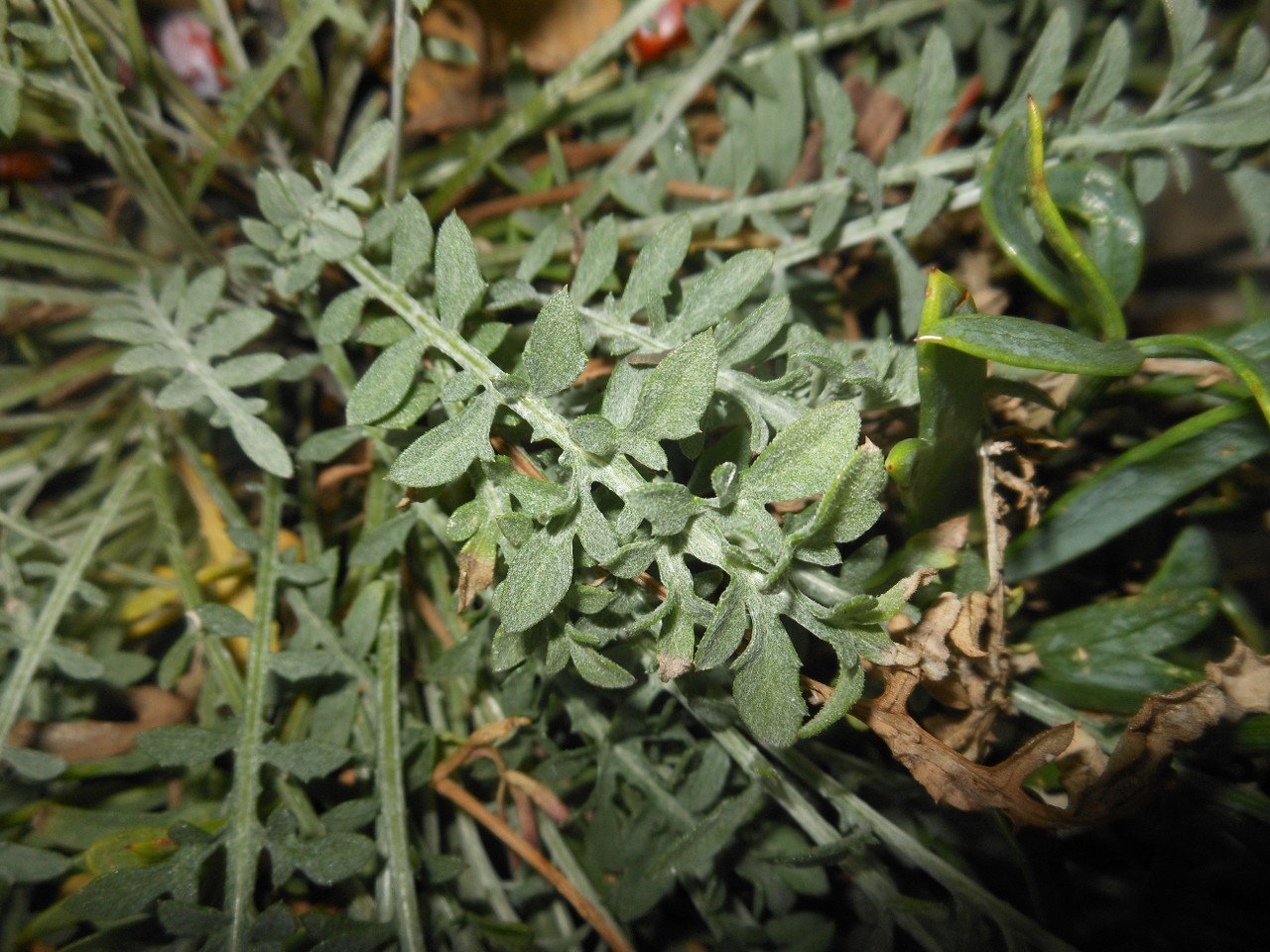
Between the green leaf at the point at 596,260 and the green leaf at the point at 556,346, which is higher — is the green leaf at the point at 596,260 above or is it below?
above

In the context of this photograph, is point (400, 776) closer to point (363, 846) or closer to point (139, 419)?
point (363, 846)

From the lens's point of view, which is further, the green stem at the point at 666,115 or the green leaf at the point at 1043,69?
the green stem at the point at 666,115

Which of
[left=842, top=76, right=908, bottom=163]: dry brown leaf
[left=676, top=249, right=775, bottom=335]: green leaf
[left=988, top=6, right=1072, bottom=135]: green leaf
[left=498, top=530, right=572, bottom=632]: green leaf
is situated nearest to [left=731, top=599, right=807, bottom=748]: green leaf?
[left=498, top=530, right=572, bottom=632]: green leaf

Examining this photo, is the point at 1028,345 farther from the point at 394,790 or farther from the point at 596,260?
the point at 394,790

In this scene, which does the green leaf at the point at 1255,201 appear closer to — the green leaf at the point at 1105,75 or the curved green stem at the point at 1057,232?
the green leaf at the point at 1105,75

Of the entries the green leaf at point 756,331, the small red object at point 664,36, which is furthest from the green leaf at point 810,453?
the small red object at point 664,36

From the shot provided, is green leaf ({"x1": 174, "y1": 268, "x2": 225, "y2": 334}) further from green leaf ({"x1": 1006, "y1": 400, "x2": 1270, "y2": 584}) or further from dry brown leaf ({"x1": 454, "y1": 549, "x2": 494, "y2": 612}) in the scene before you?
green leaf ({"x1": 1006, "y1": 400, "x2": 1270, "y2": 584})
